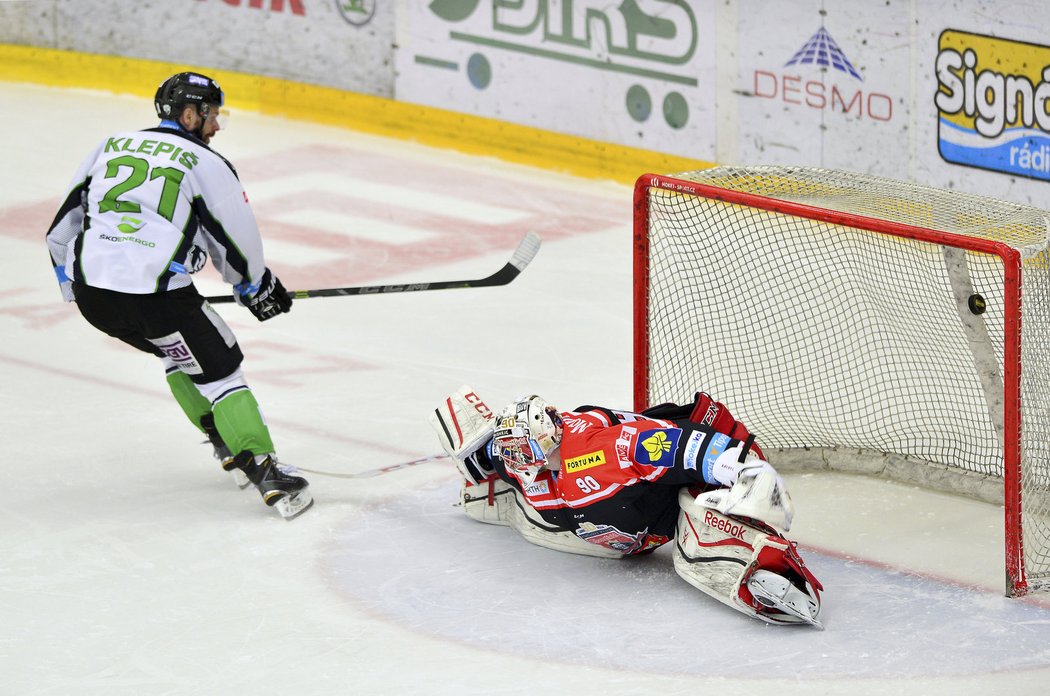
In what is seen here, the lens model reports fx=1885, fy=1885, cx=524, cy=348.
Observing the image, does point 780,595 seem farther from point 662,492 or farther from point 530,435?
point 530,435

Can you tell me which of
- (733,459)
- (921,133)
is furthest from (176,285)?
(921,133)

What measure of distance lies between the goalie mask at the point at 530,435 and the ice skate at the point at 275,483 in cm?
69

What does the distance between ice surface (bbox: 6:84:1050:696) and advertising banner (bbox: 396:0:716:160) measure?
1.03 m

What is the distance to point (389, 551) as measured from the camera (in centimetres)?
491

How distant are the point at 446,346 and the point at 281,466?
5.24ft

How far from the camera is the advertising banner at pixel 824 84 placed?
301 inches

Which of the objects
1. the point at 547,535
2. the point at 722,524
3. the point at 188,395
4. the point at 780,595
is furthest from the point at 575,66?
the point at 780,595

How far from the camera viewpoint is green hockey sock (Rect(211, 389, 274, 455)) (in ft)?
16.5

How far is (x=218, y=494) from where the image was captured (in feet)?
17.6

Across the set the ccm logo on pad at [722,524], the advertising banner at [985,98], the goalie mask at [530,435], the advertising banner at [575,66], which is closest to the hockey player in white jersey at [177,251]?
the goalie mask at [530,435]

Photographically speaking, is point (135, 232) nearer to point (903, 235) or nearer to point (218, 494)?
point (218, 494)

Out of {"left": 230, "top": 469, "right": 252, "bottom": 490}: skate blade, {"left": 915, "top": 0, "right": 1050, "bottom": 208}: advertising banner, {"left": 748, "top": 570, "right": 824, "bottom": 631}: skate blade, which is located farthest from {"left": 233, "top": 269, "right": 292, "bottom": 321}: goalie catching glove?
{"left": 915, "top": 0, "right": 1050, "bottom": 208}: advertising banner

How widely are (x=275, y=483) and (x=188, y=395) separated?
38cm

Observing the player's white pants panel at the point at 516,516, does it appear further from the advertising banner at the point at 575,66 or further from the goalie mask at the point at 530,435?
the advertising banner at the point at 575,66
